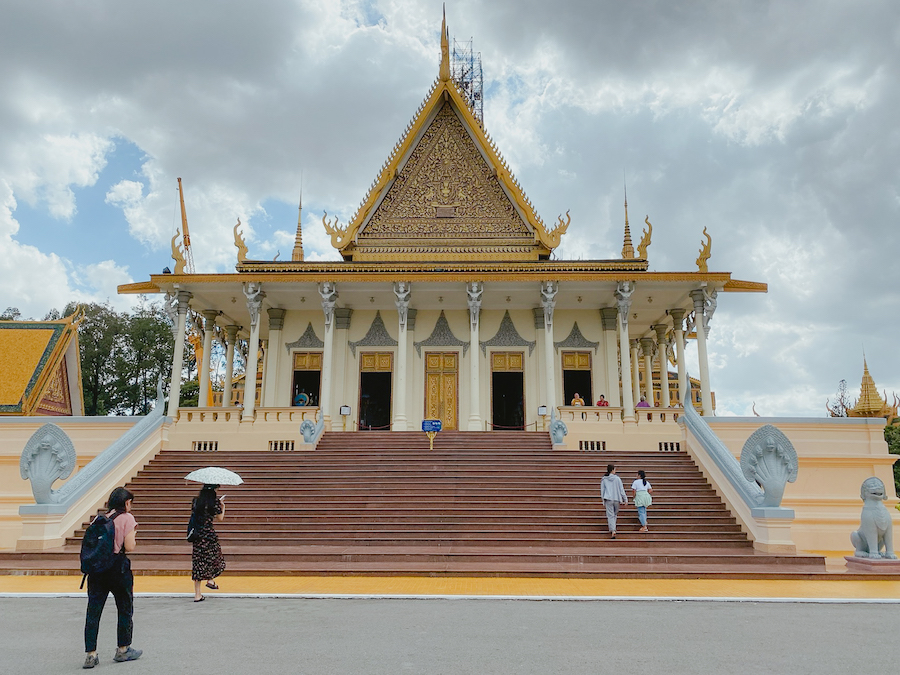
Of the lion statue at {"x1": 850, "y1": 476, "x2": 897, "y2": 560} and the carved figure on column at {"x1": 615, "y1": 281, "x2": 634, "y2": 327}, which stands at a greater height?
the carved figure on column at {"x1": 615, "y1": 281, "x2": 634, "y2": 327}

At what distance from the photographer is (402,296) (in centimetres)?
1662

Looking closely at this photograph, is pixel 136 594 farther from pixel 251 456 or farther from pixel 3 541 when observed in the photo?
pixel 3 541

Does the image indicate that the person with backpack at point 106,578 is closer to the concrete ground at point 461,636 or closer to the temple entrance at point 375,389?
the concrete ground at point 461,636

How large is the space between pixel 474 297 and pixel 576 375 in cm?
431

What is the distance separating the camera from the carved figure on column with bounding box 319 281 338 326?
655 inches

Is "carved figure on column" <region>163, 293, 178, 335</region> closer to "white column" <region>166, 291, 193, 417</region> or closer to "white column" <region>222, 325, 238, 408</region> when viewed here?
"white column" <region>166, 291, 193, 417</region>

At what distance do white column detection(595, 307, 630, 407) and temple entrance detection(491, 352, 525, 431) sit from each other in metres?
2.31

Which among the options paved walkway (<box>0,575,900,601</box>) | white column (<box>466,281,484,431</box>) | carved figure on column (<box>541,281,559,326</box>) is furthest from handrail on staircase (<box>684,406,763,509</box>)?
white column (<box>466,281,484,431</box>)

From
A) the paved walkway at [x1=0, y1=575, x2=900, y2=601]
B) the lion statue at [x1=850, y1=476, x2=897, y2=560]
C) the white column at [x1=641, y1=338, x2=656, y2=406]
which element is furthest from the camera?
the white column at [x1=641, y1=338, x2=656, y2=406]

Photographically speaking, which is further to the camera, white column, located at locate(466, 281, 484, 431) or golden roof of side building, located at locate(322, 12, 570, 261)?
golden roof of side building, located at locate(322, 12, 570, 261)

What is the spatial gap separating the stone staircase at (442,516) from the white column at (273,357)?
4.94 metres

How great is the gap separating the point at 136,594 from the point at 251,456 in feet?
21.8

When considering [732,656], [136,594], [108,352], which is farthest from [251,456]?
[108,352]

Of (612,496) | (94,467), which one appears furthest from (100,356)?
(612,496)
